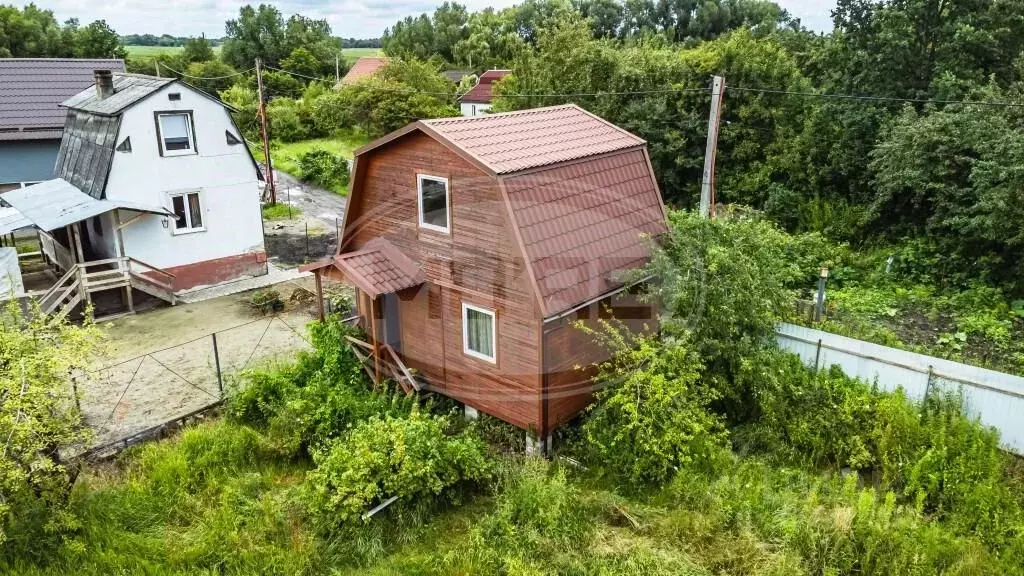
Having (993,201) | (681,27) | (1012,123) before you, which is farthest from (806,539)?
(681,27)

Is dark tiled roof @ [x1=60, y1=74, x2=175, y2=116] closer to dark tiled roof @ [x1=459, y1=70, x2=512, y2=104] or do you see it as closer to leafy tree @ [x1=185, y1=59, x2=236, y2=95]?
dark tiled roof @ [x1=459, y1=70, x2=512, y2=104]

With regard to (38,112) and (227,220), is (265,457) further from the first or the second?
(38,112)

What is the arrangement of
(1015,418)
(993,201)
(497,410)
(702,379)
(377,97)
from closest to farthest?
(1015,418), (702,379), (497,410), (993,201), (377,97)

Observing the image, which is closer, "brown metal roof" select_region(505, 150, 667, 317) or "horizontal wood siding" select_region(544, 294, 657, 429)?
"brown metal roof" select_region(505, 150, 667, 317)

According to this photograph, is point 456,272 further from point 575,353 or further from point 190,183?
point 190,183

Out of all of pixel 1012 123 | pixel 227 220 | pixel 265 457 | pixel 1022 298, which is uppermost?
pixel 1012 123

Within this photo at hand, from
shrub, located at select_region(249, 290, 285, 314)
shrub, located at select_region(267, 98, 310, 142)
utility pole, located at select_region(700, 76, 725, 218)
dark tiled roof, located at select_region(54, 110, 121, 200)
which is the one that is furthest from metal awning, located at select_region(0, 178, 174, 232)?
shrub, located at select_region(267, 98, 310, 142)

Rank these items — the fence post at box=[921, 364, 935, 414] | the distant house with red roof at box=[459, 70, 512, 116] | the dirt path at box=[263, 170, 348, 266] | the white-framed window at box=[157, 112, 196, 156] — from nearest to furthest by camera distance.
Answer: the fence post at box=[921, 364, 935, 414] → the white-framed window at box=[157, 112, 196, 156] → the dirt path at box=[263, 170, 348, 266] → the distant house with red roof at box=[459, 70, 512, 116]
